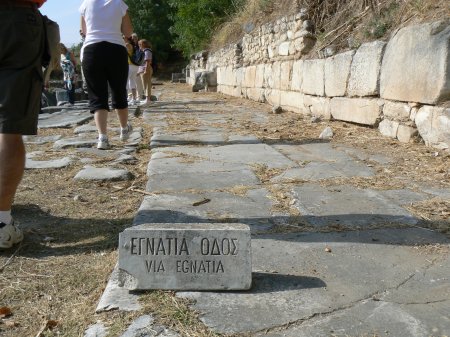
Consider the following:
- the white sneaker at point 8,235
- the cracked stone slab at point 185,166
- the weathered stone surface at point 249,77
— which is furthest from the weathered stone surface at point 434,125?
the weathered stone surface at point 249,77

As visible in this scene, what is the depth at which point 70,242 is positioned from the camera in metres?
2.36

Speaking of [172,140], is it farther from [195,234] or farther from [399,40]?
[195,234]

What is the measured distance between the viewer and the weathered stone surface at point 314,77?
635 cm

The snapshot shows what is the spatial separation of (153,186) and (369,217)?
1.39 m

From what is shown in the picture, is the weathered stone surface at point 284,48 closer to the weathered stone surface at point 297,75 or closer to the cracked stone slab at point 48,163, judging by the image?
the weathered stone surface at point 297,75

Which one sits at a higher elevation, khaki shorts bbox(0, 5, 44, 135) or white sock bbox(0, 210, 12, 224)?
khaki shorts bbox(0, 5, 44, 135)

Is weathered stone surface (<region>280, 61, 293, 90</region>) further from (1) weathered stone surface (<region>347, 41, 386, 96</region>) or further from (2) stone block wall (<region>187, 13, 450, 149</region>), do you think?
(1) weathered stone surface (<region>347, 41, 386, 96</region>)

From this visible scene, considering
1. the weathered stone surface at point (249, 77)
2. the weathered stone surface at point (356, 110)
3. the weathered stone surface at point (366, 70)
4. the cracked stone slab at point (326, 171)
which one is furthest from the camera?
the weathered stone surface at point (249, 77)

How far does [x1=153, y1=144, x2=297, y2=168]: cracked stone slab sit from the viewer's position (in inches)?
156

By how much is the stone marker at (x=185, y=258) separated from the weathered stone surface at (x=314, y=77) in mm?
4899

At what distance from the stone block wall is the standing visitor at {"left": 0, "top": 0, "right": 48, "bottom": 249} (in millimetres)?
3093

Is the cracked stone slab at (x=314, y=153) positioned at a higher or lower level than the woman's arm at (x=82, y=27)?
lower

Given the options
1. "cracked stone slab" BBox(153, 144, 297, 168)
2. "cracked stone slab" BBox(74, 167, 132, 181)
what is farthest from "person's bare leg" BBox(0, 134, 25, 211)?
"cracked stone slab" BBox(153, 144, 297, 168)

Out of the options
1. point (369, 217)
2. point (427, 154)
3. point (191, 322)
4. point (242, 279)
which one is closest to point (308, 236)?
point (369, 217)
